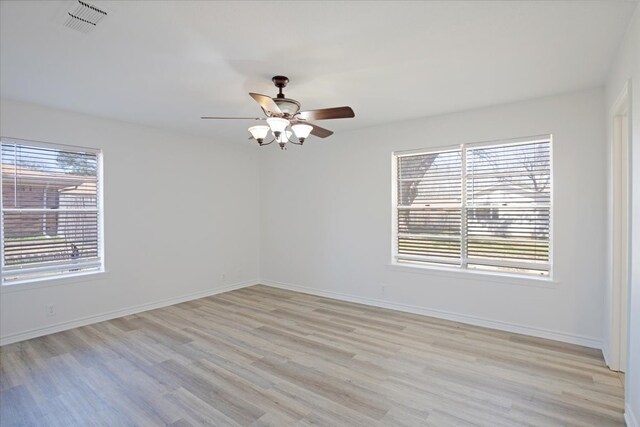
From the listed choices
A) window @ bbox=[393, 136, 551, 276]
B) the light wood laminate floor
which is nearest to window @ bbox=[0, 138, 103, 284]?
the light wood laminate floor

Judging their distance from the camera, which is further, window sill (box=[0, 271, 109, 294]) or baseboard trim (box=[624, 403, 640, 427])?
window sill (box=[0, 271, 109, 294])

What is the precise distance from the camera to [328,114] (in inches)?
115

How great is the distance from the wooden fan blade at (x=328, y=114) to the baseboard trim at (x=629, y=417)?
9.10ft

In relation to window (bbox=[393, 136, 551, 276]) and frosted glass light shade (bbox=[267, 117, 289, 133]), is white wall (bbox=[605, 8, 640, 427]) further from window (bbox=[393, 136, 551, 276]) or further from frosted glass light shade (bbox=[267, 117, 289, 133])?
frosted glass light shade (bbox=[267, 117, 289, 133])

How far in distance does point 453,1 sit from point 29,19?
264cm

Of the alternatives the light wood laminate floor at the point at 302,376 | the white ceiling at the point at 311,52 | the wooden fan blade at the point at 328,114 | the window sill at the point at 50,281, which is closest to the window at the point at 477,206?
the white ceiling at the point at 311,52

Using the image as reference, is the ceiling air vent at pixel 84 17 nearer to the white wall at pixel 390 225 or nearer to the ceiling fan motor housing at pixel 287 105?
the ceiling fan motor housing at pixel 287 105

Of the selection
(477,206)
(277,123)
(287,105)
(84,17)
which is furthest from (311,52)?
(477,206)

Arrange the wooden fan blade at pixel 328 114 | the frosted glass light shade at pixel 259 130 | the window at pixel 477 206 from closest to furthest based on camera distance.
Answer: the wooden fan blade at pixel 328 114, the frosted glass light shade at pixel 259 130, the window at pixel 477 206

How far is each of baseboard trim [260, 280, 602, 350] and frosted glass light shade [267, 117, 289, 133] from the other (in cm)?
311

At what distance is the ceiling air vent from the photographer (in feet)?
6.59

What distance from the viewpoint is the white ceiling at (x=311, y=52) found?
2.08m

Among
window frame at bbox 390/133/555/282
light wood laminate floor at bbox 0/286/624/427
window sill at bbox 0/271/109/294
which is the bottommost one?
light wood laminate floor at bbox 0/286/624/427

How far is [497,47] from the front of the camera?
2537mm
